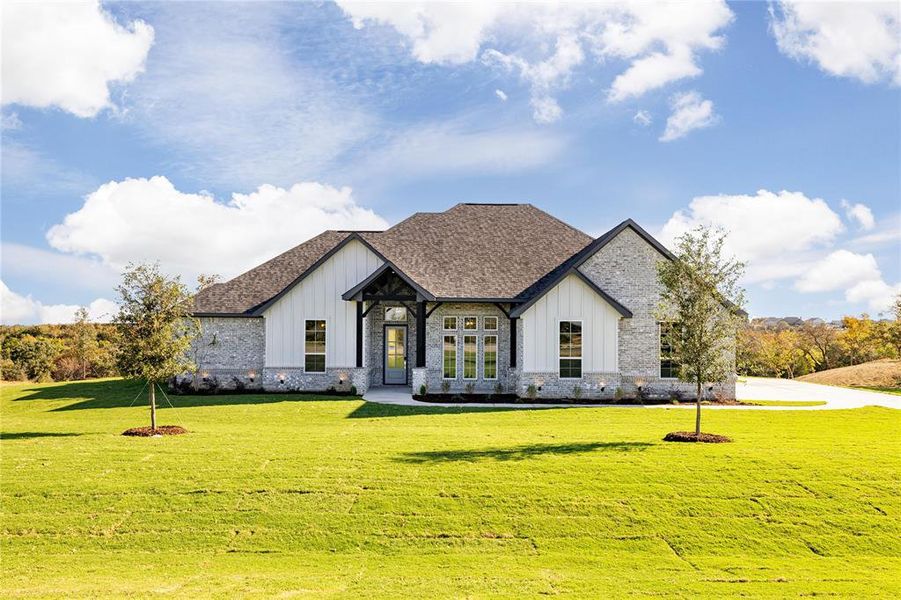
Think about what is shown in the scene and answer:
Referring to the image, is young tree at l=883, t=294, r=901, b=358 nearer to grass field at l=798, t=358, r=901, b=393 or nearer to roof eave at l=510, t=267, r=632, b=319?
grass field at l=798, t=358, r=901, b=393

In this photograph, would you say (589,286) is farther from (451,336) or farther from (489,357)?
(451,336)

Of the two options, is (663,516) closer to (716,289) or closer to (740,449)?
(740,449)

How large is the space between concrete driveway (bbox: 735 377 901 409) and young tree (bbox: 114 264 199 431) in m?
19.5

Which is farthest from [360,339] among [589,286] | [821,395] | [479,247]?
[821,395]

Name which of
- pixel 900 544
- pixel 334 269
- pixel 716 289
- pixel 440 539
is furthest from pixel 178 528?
pixel 334 269

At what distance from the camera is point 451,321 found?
25266 mm

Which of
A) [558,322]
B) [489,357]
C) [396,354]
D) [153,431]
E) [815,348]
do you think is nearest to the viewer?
[153,431]

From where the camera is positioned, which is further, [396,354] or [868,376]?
[868,376]

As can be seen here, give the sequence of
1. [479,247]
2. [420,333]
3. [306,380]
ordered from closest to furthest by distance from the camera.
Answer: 1. [420,333]
2. [306,380]
3. [479,247]

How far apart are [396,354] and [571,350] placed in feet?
27.2

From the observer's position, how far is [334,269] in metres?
26.1

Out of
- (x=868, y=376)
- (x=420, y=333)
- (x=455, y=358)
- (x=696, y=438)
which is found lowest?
(x=696, y=438)

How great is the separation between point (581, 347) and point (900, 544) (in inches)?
559

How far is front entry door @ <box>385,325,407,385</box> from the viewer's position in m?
27.6
